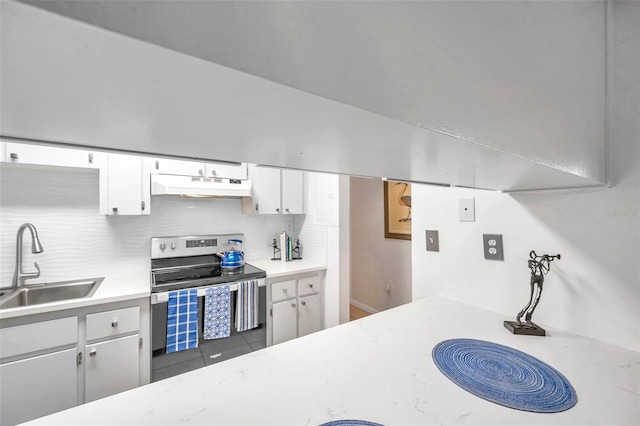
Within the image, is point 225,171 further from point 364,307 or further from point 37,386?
point 364,307

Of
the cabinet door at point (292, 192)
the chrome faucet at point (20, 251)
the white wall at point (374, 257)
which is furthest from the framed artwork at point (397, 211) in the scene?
the chrome faucet at point (20, 251)

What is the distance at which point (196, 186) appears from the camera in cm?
210

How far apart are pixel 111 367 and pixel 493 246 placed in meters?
2.21

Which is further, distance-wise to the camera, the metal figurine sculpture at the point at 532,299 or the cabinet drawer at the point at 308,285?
the cabinet drawer at the point at 308,285

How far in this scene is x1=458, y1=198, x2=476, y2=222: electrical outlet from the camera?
125cm

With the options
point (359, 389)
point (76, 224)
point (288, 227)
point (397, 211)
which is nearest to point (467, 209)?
point (359, 389)

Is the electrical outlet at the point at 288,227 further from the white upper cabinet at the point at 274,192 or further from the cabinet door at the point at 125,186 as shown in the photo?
the cabinet door at the point at 125,186

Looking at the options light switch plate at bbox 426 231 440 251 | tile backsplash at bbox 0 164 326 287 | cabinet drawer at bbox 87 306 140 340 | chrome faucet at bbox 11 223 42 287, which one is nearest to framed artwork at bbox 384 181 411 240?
light switch plate at bbox 426 231 440 251

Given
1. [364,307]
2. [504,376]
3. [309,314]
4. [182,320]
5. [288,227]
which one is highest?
[288,227]

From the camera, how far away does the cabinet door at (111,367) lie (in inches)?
61.2

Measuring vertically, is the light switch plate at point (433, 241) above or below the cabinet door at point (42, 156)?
below

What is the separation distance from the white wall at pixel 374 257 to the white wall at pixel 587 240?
198 cm

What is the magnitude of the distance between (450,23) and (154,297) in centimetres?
205

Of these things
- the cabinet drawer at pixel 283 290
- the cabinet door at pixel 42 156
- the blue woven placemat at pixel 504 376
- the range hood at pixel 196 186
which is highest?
the cabinet door at pixel 42 156
